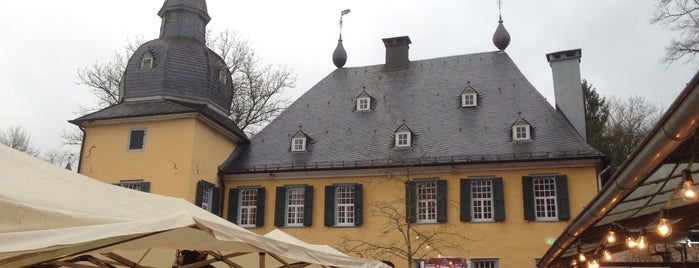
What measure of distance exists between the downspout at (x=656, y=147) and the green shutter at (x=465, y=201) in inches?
446

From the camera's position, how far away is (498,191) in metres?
17.1

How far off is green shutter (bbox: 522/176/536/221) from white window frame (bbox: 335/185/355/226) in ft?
16.2

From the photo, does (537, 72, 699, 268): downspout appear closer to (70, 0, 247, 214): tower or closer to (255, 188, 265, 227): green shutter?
(255, 188, 265, 227): green shutter

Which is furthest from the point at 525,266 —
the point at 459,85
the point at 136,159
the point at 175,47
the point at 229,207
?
Result: the point at 175,47

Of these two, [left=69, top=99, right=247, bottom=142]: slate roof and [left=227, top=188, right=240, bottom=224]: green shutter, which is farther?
[left=227, top=188, right=240, bottom=224]: green shutter

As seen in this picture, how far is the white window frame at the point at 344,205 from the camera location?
18500 millimetres

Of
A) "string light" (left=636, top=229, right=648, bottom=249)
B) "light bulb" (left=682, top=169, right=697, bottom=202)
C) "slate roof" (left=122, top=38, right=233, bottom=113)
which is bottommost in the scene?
"string light" (left=636, top=229, right=648, bottom=249)

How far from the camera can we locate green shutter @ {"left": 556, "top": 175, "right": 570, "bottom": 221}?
1647 cm

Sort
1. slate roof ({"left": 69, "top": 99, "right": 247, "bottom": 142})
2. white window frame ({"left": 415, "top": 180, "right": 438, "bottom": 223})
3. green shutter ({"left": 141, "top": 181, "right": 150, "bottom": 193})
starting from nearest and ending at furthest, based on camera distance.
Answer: white window frame ({"left": 415, "top": 180, "right": 438, "bottom": 223})
green shutter ({"left": 141, "top": 181, "right": 150, "bottom": 193})
slate roof ({"left": 69, "top": 99, "right": 247, "bottom": 142})

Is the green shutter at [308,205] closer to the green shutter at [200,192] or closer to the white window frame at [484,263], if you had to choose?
the green shutter at [200,192]

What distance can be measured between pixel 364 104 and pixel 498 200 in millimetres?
6165

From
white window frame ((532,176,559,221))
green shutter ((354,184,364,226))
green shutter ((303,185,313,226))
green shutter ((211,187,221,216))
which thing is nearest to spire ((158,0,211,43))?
green shutter ((211,187,221,216))

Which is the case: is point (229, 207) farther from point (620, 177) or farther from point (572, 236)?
point (620, 177)

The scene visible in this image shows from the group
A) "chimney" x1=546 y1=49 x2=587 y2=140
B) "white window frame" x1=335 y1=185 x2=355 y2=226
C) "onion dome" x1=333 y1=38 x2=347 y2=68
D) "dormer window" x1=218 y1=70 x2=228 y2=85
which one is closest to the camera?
"white window frame" x1=335 y1=185 x2=355 y2=226
